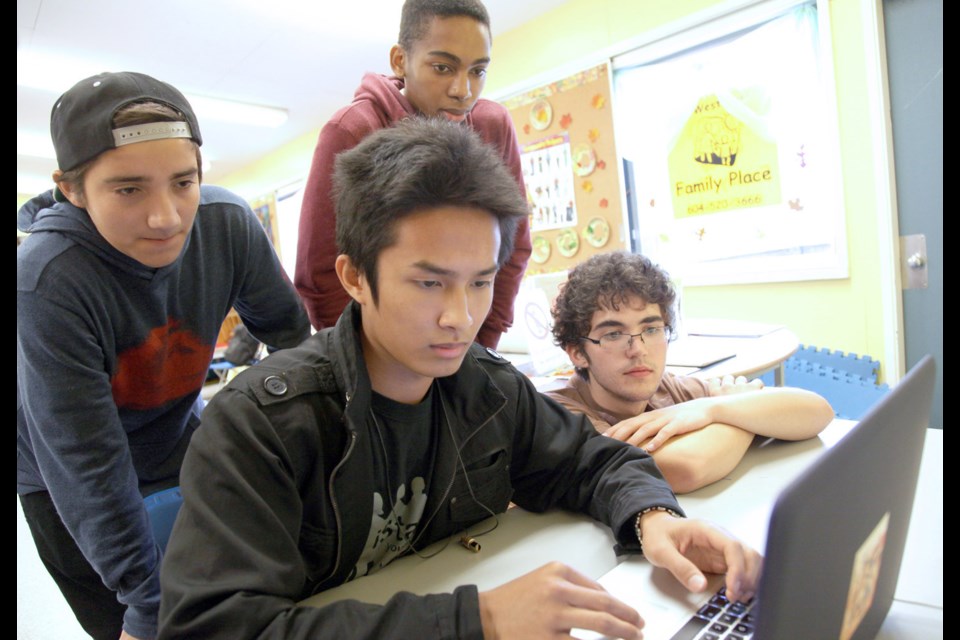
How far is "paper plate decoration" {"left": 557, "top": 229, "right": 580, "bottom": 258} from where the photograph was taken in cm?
354

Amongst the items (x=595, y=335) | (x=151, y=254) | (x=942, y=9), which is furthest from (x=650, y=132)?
(x=151, y=254)

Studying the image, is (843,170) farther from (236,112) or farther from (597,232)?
(236,112)

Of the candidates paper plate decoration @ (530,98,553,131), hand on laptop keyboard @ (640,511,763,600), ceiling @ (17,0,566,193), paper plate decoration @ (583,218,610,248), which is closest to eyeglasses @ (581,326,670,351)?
hand on laptop keyboard @ (640,511,763,600)

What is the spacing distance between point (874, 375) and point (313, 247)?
7.76 ft

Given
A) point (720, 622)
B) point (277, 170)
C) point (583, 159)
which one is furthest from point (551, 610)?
point (277, 170)

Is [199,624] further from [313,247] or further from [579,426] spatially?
[313,247]

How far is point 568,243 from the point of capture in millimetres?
3588

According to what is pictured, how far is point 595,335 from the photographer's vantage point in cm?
129

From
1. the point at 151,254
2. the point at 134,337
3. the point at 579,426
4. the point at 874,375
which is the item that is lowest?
the point at 874,375

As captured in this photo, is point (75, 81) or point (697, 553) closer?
point (697, 553)

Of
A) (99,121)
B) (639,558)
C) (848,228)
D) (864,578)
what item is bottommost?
(639,558)

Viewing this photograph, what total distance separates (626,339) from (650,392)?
122 mm

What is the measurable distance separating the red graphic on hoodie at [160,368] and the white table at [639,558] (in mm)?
580

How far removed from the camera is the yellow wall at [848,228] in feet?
7.91
